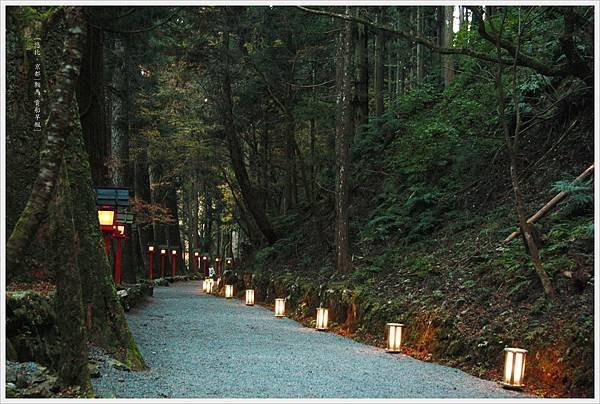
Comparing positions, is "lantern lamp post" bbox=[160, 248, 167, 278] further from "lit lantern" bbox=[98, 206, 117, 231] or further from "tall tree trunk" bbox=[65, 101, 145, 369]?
"tall tree trunk" bbox=[65, 101, 145, 369]

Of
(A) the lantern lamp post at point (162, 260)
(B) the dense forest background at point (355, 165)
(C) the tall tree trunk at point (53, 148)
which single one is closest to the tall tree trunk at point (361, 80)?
(B) the dense forest background at point (355, 165)

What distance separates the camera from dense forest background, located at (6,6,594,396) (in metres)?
7.61

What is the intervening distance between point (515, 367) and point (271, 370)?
317 cm

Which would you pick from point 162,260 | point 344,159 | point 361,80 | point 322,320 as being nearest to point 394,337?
point 322,320

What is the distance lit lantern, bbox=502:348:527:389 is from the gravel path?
202 mm

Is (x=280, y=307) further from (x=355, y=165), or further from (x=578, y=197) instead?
(x=578, y=197)

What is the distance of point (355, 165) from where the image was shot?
22.7 m

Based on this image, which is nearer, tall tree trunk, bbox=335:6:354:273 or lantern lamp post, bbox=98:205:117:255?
lantern lamp post, bbox=98:205:117:255

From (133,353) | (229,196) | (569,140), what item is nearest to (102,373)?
(133,353)

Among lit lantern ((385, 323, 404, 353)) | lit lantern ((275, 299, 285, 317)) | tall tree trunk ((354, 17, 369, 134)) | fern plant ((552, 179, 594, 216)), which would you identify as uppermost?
tall tree trunk ((354, 17, 369, 134))

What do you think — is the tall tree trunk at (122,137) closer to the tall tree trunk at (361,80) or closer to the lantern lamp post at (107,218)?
the lantern lamp post at (107,218)

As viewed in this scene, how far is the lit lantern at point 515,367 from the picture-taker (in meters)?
7.25

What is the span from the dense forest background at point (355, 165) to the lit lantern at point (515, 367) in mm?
268

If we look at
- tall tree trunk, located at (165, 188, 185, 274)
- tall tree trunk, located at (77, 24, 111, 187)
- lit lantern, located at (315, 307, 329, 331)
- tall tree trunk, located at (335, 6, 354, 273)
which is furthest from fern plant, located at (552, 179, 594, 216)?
tall tree trunk, located at (165, 188, 185, 274)
